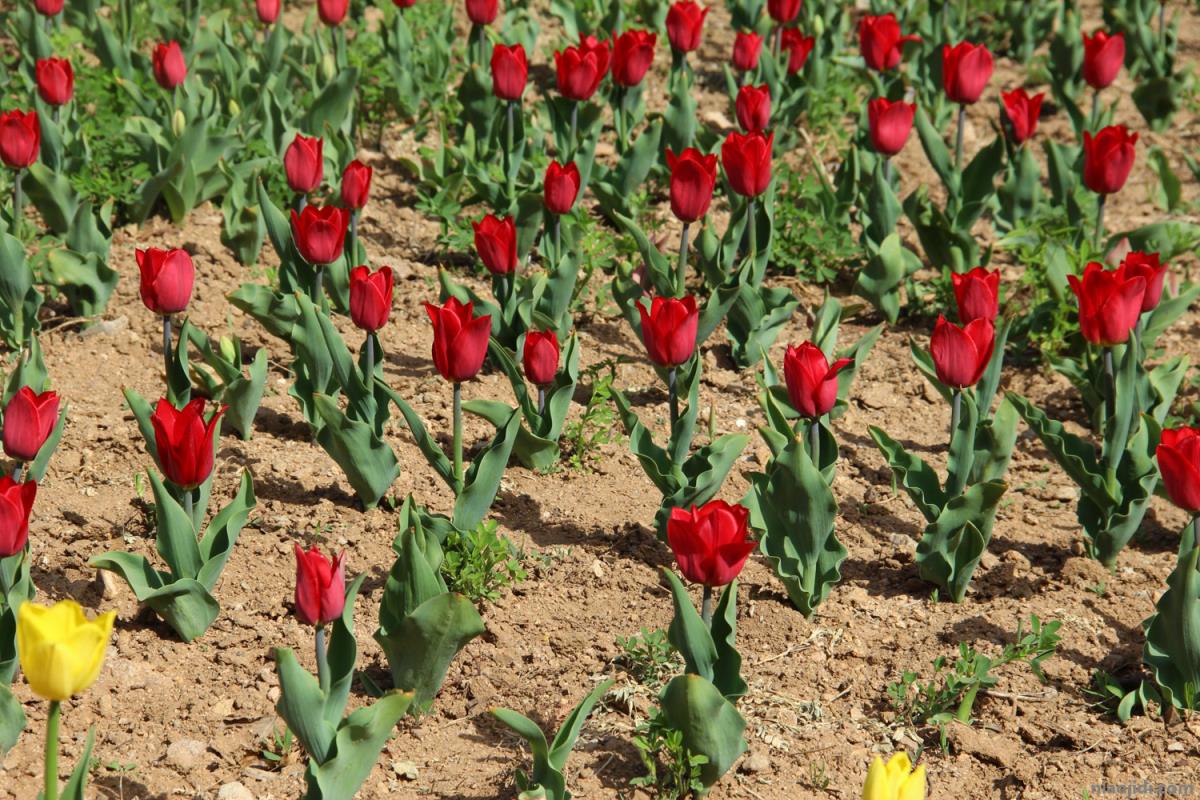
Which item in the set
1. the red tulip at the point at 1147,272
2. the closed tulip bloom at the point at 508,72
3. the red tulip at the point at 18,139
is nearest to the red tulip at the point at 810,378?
the red tulip at the point at 1147,272

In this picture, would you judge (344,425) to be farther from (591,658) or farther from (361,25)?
(361,25)

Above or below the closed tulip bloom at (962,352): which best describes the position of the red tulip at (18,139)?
below

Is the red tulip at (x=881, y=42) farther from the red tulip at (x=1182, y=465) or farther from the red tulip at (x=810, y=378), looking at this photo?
the red tulip at (x=1182, y=465)

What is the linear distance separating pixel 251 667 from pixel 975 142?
13.2 ft

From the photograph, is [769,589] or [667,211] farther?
[667,211]

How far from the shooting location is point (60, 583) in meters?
3.44

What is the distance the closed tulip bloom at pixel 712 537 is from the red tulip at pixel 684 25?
2.97 m

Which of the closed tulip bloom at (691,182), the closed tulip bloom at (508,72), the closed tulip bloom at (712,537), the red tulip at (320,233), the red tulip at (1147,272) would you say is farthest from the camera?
the closed tulip bloom at (508,72)

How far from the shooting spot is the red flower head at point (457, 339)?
321cm

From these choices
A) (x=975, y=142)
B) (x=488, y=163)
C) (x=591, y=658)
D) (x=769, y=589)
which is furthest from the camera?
(x=975, y=142)

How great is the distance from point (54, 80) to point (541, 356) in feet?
6.81

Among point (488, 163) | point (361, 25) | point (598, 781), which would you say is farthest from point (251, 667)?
point (361, 25)

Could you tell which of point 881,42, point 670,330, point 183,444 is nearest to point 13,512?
point 183,444

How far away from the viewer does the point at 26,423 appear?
Answer: 3.09m
